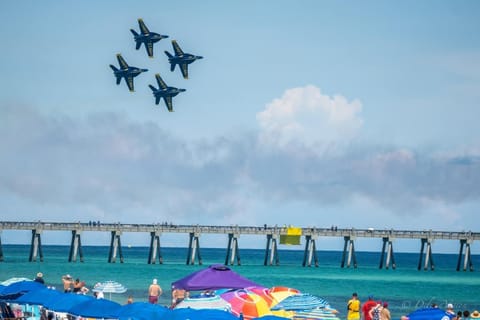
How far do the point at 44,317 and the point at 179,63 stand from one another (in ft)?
117

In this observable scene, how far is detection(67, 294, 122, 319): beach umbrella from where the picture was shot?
2422 centimetres

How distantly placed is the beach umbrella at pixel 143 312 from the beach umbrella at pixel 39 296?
5.46 metres

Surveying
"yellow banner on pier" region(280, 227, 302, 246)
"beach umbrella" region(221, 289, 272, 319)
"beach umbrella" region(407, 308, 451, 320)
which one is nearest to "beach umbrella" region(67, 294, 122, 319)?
"beach umbrella" region(221, 289, 272, 319)

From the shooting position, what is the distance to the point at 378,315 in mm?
27609

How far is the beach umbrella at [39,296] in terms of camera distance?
27.5 m

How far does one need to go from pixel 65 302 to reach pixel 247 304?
4.87m

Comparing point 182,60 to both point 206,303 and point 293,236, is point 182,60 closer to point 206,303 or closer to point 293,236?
point 293,236

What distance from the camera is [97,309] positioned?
24.7 meters

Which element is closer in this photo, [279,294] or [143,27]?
[279,294]

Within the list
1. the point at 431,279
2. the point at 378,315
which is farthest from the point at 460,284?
the point at 378,315

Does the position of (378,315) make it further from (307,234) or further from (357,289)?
(307,234)

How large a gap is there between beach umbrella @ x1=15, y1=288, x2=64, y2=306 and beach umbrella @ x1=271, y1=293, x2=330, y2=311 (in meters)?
6.24

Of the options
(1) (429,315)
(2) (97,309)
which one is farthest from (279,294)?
(2) (97,309)

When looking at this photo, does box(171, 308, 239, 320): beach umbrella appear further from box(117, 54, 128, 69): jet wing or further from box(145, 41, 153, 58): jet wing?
box(117, 54, 128, 69): jet wing
